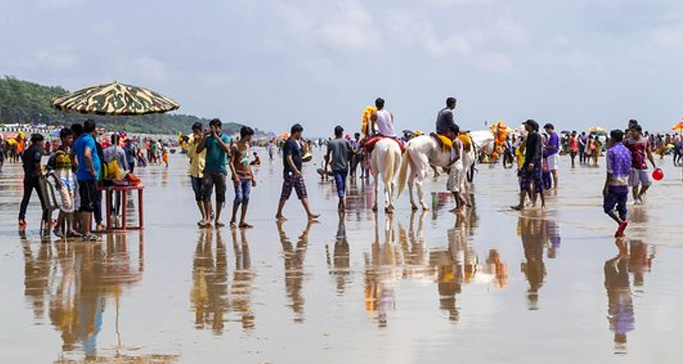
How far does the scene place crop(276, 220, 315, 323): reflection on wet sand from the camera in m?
9.49

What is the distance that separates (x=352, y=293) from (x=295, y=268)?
2010mm

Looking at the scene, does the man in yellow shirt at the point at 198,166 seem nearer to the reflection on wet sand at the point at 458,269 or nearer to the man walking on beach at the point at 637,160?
the reflection on wet sand at the point at 458,269

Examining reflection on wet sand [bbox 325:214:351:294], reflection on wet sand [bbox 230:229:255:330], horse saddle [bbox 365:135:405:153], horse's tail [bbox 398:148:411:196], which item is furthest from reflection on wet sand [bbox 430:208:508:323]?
horse's tail [bbox 398:148:411:196]

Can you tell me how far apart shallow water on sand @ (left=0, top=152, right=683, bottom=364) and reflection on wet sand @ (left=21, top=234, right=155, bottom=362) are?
0.08 feet

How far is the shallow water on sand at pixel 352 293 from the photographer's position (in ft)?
25.2

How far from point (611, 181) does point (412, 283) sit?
546 centimetres

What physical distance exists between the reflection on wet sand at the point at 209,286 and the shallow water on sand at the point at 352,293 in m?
0.02

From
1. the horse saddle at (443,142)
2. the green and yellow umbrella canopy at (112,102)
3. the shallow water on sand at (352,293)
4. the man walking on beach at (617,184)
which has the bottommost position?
the shallow water on sand at (352,293)

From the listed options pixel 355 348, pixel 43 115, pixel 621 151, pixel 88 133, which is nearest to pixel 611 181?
pixel 621 151

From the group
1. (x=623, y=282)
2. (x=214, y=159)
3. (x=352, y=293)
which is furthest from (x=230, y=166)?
(x=623, y=282)

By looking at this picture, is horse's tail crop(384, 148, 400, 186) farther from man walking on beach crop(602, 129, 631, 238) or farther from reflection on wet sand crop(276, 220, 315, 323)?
man walking on beach crop(602, 129, 631, 238)

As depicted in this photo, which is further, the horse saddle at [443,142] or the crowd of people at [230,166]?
the horse saddle at [443,142]

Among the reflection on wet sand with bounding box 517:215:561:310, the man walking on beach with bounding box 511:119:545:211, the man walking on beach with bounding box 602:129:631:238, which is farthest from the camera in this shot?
the man walking on beach with bounding box 511:119:545:211

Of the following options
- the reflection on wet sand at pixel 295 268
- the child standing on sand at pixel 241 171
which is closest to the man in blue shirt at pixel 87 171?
the child standing on sand at pixel 241 171
